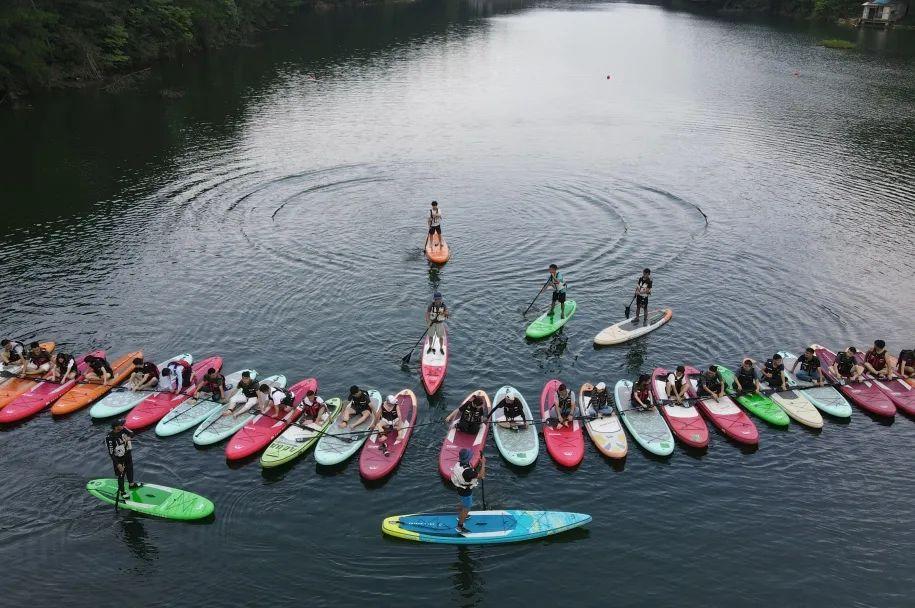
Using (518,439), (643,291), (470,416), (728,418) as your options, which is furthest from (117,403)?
(728,418)

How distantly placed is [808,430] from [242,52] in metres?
104

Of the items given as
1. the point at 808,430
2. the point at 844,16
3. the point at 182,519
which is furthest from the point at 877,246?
the point at 844,16

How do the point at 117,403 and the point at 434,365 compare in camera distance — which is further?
the point at 434,365

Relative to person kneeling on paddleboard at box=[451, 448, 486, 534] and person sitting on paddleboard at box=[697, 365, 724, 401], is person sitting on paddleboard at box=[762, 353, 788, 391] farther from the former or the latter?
person kneeling on paddleboard at box=[451, 448, 486, 534]

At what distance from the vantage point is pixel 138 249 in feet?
139

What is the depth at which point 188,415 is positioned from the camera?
26.5 meters

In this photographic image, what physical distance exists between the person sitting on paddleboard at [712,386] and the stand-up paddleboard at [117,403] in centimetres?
2236

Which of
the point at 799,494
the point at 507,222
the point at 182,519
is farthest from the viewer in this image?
the point at 507,222

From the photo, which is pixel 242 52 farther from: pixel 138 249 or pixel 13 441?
pixel 13 441

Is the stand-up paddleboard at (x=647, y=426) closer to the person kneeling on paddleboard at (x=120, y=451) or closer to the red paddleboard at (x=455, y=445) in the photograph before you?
the red paddleboard at (x=455, y=445)

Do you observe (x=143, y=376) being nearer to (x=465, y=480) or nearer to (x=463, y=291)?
(x=465, y=480)

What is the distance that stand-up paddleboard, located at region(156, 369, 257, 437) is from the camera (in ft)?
84.7

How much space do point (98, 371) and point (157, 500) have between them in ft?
28.5

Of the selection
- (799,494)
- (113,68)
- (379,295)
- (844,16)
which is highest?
(844,16)
